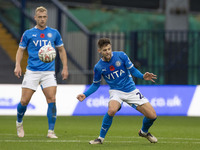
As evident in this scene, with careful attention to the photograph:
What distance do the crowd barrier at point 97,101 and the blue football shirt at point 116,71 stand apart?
722cm

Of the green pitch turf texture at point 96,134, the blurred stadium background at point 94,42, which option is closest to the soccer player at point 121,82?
the green pitch turf texture at point 96,134

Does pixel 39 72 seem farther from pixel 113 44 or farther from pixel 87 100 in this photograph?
pixel 113 44

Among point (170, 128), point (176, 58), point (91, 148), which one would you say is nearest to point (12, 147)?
point (91, 148)

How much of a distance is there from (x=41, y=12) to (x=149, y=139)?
112 inches

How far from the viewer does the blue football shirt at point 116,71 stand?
31.5 ft

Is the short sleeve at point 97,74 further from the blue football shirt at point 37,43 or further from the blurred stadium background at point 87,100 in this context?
the blue football shirt at point 37,43

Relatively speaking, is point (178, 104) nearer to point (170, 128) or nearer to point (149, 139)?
point (170, 128)

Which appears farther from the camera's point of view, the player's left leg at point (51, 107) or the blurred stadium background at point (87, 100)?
the player's left leg at point (51, 107)

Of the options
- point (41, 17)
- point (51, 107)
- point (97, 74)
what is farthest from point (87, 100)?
point (97, 74)

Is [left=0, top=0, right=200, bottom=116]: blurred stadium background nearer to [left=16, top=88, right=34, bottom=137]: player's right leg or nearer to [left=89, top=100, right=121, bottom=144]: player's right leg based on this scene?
[left=16, top=88, right=34, bottom=137]: player's right leg

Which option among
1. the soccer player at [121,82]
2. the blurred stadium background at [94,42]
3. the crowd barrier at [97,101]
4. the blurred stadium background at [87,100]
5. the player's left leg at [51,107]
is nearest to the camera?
the soccer player at [121,82]

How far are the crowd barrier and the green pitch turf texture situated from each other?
0.49 m

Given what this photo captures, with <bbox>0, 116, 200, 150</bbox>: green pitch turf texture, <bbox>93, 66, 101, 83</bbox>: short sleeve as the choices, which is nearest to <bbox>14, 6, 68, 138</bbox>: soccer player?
<bbox>0, 116, 200, 150</bbox>: green pitch turf texture

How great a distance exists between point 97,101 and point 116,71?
24.3 ft
